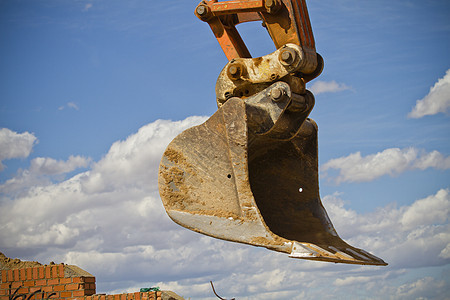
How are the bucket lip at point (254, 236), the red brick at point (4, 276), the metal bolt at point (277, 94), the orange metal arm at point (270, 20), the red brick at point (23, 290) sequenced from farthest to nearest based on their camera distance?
the red brick at point (4, 276)
the red brick at point (23, 290)
the orange metal arm at point (270, 20)
the metal bolt at point (277, 94)
the bucket lip at point (254, 236)

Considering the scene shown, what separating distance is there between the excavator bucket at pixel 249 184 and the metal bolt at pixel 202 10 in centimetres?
102

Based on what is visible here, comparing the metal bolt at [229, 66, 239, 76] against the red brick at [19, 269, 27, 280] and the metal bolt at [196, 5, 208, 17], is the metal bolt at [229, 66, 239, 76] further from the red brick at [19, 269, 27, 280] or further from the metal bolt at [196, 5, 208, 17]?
the red brick at [19, 269, 27, 280]

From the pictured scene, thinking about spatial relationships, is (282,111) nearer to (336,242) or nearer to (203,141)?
(203,141)

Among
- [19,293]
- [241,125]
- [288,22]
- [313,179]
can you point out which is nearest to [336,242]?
[313,179]

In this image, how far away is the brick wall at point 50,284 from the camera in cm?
554

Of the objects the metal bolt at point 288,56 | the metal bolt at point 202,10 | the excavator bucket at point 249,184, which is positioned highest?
the metal bolt at point 202,10

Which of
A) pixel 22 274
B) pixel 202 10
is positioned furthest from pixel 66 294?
pixel 202 10

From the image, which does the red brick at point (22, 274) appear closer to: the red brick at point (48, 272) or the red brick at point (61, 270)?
the red brick at point (48, 272)

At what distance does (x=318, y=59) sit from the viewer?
548cm

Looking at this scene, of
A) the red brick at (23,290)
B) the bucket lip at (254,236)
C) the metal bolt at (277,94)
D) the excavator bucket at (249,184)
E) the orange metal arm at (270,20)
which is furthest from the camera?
the red brick at (23,290)

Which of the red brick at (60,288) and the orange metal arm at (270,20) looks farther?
the red brick at (60,288)

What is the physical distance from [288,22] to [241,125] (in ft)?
3.82

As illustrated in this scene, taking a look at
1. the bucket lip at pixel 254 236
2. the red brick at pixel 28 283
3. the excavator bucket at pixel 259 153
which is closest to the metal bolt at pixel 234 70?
the excavator bucket at pixel 259 153

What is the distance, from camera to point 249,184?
4715 millimetres
